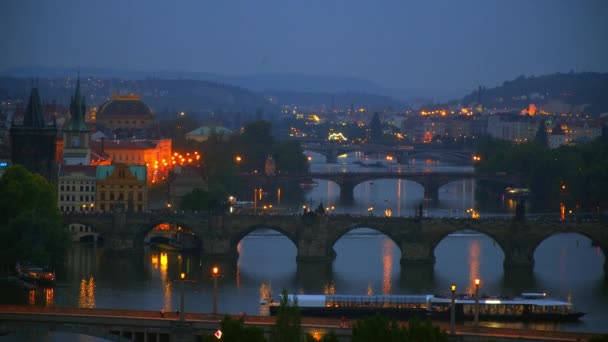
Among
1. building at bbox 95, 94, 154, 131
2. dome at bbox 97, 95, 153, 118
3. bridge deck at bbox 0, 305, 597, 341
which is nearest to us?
bridge deck at bbox 0, 305, 597, 341

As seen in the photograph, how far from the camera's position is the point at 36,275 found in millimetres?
48656

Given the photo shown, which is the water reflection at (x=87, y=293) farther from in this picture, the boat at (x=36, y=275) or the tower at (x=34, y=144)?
the tower at (x=34, y=144)

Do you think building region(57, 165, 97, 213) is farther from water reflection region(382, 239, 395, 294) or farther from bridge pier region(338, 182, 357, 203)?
bridge pier region(338, 182, 357, 203)

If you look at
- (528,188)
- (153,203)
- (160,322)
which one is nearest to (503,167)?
(528,188)

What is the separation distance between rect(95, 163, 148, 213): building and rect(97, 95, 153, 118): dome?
39.1 m

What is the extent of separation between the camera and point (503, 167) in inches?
3686

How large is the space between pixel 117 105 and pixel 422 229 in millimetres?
51593

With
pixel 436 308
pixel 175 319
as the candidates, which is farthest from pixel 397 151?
pixel 175 319

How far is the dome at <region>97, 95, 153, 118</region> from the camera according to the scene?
10306cm

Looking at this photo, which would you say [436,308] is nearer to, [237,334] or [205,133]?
[237,334]

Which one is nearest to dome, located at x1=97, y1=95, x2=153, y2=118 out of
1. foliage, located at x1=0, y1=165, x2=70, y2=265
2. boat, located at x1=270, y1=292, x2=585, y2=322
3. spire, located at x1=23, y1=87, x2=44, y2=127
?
spire, located at x1=23, y1=87, x2=44, y2=127

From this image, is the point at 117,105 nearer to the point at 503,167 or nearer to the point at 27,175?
the point at 503,167

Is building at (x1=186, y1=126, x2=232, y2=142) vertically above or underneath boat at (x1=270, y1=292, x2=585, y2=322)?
above

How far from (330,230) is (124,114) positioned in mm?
49140
